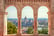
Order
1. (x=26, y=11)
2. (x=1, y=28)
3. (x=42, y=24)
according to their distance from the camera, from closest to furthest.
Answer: (x=1, y=28) → (x=26, y=11) → (x=42, y=24)

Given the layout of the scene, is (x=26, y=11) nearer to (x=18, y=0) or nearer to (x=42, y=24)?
(x=42, y=24)

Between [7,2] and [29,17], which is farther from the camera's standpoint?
[29,17]

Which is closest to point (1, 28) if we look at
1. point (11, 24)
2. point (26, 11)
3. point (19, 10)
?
point (19, 10)

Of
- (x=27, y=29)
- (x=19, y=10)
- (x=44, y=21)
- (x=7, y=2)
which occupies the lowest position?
(x=27, y=29)

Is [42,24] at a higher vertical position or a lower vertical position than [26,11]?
lower

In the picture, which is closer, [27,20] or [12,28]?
[27,20]

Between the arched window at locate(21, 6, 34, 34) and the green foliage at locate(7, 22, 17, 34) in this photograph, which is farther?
the green foliage at locate(7, 22, 17, 34)

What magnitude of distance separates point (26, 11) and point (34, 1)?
4739 mm

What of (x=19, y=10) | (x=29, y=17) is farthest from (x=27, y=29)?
(x=19, y=10)

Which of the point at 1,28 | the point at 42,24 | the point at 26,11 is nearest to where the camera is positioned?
the point at 1,28

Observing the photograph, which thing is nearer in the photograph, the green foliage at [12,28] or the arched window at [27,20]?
the arched window at [27,20]

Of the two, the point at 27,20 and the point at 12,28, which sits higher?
the point at 27,20

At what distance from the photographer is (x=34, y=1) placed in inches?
434

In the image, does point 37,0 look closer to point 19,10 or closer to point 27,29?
point 19,10
